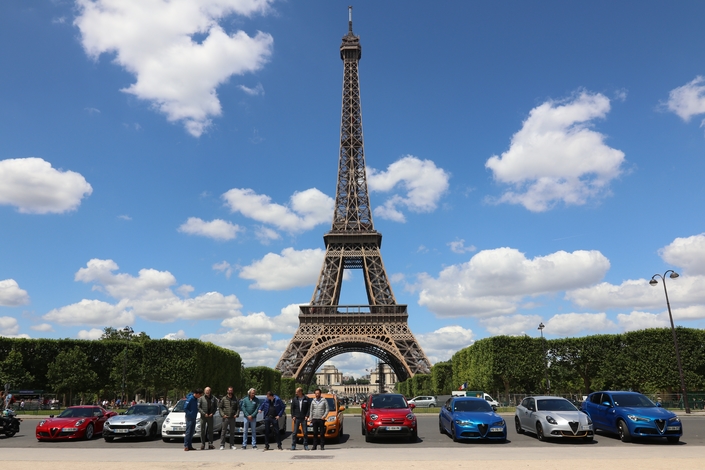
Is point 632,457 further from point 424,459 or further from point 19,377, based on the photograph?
point 19,377

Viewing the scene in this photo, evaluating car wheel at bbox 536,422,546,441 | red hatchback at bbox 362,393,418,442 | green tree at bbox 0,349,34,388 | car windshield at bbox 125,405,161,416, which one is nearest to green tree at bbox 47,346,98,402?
green tree at bbox 0,349,34,388

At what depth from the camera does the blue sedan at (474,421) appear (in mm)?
17531

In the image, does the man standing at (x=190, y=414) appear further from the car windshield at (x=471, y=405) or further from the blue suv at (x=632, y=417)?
the blue suv at (x=632, y=417)

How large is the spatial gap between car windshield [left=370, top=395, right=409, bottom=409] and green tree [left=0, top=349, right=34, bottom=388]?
146 feet

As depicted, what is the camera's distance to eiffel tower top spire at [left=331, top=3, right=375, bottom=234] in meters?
→ 76.7

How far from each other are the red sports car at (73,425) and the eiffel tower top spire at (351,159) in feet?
180

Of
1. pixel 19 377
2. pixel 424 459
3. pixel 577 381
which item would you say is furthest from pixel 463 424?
pixel 19 377

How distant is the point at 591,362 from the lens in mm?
49125

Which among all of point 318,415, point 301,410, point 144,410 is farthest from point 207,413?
point 144,410

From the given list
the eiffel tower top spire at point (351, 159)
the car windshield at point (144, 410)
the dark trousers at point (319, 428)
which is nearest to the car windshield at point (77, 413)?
the car windshield at point (144, 410)

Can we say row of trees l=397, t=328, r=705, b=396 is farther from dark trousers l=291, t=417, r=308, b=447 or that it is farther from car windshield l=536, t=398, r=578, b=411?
dark trousers l=291, t=417, r=308, b=447

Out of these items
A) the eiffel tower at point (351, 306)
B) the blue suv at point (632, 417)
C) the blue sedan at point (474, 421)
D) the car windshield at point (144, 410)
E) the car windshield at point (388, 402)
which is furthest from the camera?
the eiffel tower at point (351, 306)

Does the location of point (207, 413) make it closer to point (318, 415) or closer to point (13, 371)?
point (318, 415)

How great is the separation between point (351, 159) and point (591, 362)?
146 ft
